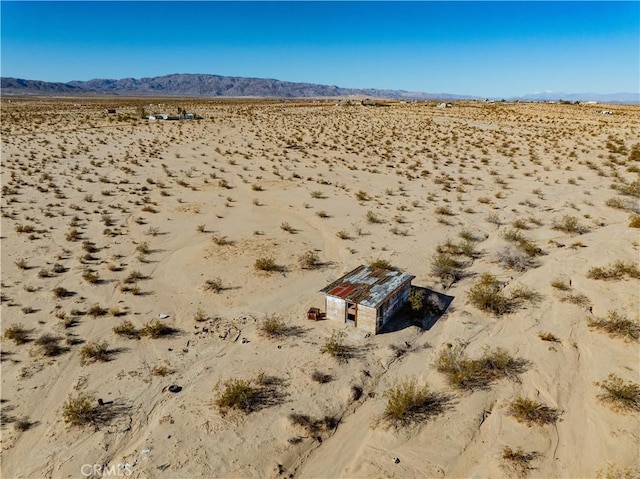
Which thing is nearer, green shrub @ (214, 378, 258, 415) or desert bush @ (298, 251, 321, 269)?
green shrub @ (214, 378, 258, 415)

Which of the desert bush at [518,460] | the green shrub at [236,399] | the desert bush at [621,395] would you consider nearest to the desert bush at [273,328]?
the green shrub at [236,399]

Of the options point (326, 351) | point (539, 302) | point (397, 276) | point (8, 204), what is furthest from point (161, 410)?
point (8, 204)

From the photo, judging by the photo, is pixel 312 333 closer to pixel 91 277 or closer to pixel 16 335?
pixel 16 335

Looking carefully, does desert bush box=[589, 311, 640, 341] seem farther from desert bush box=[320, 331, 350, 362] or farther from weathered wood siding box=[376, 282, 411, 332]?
desert bush box=[320, 331, 350, 362]

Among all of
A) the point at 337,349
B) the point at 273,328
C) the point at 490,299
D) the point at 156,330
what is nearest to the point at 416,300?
the point at 490,299

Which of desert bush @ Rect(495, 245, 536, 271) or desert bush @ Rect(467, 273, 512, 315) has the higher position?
desert bush @ Rect(495, 245, 536, 271)

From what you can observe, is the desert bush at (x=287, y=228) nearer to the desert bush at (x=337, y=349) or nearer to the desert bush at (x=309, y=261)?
the desert bush at (x=309, y=261)

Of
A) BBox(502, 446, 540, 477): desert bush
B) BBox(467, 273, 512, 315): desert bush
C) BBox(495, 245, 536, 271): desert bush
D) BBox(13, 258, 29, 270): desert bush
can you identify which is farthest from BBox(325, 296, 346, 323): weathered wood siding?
BBox(13, 258, 29, 270): desert bush
